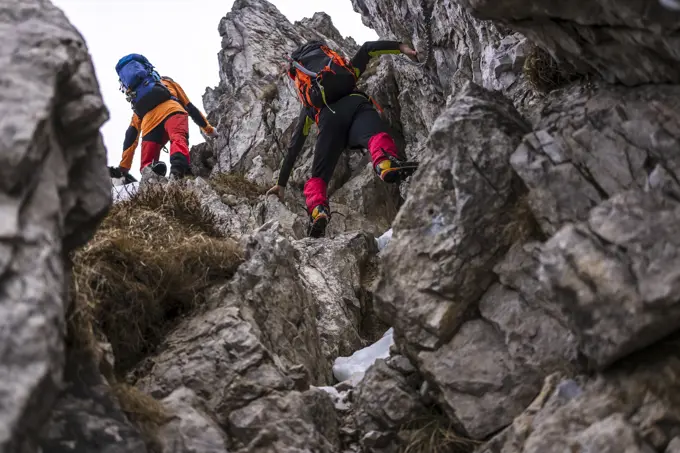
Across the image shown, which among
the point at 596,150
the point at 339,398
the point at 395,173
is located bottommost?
the point at 339,398

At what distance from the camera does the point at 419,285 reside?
571cm

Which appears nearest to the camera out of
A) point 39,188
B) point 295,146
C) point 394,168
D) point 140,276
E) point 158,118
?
point 39,188

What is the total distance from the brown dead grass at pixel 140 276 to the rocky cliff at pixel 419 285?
0.03 meters

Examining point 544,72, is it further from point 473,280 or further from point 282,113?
point 282,113

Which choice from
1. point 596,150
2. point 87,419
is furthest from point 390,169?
point 87,419

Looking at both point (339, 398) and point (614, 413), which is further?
point (339, 398)

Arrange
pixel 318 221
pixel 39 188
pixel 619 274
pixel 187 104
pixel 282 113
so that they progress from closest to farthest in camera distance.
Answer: pixel 39 188 → pixel 619 274 → pixel 318 221 → pixel 187 104 → pixel 282 113

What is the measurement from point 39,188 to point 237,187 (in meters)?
9.53

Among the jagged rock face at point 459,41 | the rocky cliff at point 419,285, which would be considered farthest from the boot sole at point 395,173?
the rocky cliff at point 419,285

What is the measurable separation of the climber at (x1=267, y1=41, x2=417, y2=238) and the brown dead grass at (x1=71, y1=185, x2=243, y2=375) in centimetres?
341

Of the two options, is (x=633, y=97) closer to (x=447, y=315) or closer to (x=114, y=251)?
(x=447, y=315)

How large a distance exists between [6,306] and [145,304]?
10.1 feet

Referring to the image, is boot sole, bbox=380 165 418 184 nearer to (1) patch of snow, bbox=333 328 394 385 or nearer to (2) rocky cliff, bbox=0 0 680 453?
(2) rocky cliff, bbox=0 0 680 453

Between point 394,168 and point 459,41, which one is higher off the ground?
point 459,41
